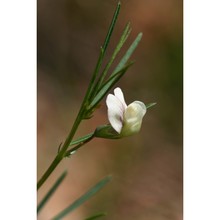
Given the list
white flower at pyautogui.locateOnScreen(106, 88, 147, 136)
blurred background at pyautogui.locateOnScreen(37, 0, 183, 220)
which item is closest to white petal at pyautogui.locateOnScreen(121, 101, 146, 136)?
white flower at pyautogui.locateOnScreen(106, 88, 147, 136)

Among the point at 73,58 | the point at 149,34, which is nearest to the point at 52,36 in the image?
the point at 73,58

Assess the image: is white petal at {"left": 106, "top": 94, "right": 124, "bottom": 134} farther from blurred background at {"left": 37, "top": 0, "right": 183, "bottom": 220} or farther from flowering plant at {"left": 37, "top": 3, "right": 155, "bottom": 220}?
blurred background at {"left": 37, "top": 0, "right": 183, "bottom": 220}

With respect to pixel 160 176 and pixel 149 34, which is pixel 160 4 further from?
pixel 160 176

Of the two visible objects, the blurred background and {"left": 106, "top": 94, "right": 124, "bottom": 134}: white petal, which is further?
the blurred background

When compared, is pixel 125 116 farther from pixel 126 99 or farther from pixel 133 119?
pixel 126 99

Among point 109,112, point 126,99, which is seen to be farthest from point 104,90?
point 126,99

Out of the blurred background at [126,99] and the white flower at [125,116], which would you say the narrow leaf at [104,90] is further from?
the blurred background at [126,99]
